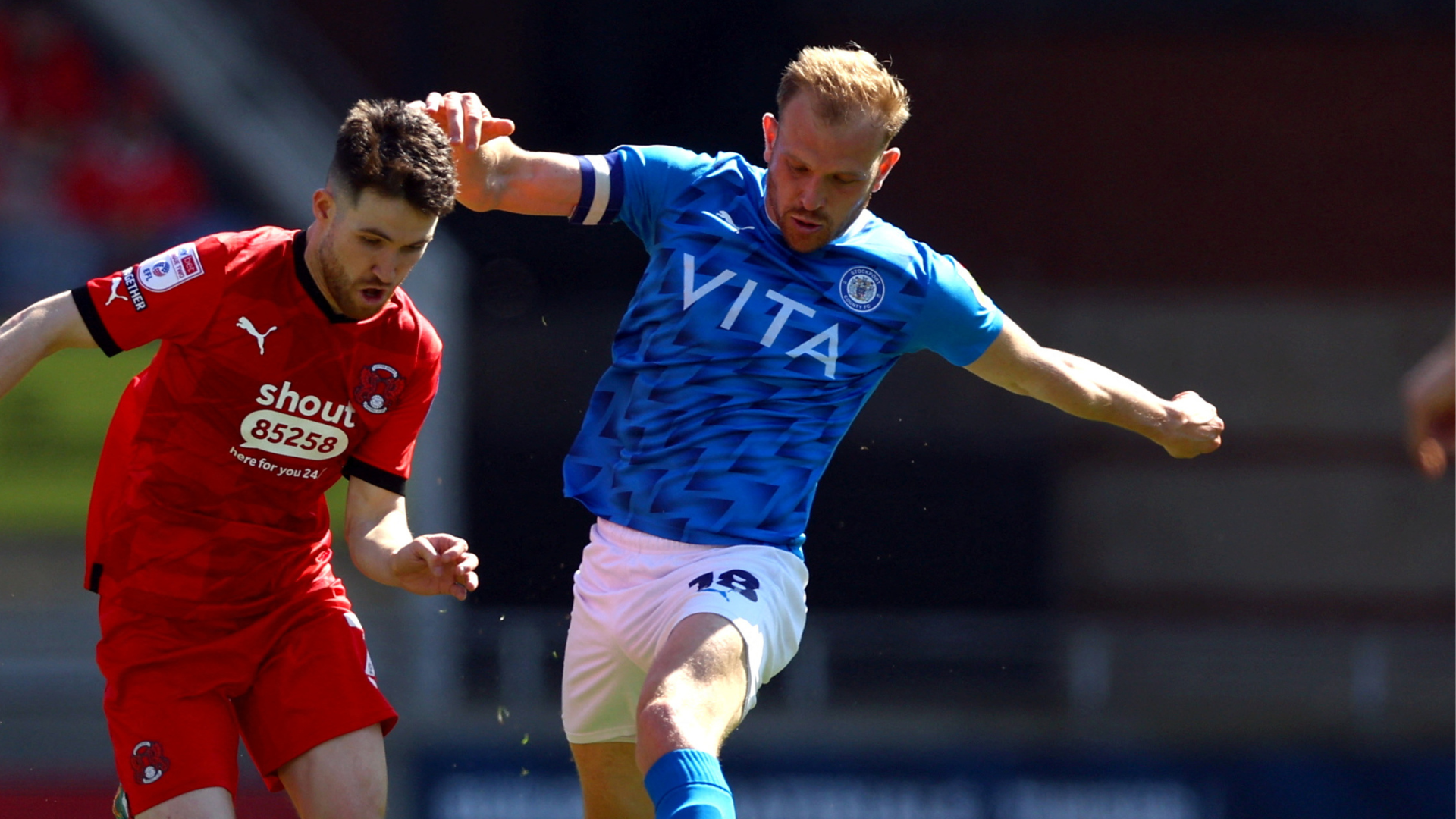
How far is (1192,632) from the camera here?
823cm

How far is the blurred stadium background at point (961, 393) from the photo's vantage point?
22.1 ft

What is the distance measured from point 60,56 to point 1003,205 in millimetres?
5047

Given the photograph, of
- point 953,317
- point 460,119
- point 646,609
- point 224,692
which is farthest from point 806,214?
point 224,692

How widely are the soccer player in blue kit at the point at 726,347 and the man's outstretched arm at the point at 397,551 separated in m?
0.37

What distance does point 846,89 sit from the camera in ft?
11.4

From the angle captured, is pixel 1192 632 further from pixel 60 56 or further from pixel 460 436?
pixel 60 56

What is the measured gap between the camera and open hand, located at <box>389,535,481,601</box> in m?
3.35

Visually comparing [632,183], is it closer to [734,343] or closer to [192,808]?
[734,343]

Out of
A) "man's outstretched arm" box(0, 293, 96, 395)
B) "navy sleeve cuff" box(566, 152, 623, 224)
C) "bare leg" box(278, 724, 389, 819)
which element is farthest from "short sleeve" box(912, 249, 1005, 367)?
"man's outstretched arm" box(0, 293, 96, 395)

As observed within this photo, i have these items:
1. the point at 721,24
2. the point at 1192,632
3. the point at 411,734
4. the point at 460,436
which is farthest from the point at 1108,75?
the point at 411,734

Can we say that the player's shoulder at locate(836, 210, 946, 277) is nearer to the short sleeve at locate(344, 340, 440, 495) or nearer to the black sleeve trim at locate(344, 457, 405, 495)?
the short sleeve at locate(344, 340, 440, 495)

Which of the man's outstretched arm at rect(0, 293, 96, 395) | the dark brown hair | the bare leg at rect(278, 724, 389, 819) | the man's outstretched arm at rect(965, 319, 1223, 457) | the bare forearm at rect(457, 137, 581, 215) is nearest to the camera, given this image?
the man's outstretched arm at rect(0, 293, 96, 395)

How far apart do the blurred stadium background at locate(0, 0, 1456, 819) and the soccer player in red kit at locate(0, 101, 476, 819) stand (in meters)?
2.77

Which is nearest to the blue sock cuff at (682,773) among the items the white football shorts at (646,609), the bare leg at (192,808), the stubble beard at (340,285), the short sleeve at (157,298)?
the white football shorts at (646,609)
